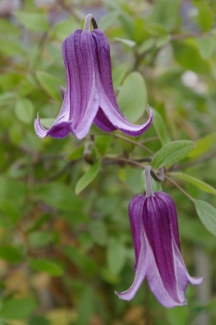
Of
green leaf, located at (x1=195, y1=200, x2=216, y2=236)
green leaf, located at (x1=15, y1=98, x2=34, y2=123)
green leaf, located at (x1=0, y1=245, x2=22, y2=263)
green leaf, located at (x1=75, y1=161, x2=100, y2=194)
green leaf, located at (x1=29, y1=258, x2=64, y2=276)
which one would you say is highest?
green leaf, located at (x1=15, y1=98, x2=34, y2=123)

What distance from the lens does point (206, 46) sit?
1008 millimetres

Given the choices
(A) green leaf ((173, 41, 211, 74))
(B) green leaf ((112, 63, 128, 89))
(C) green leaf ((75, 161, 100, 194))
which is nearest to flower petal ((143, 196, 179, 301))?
(C) green leaf ((75, 161, 100, 194))

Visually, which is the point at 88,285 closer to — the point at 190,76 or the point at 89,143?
the point at 89,143

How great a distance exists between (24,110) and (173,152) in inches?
13.6

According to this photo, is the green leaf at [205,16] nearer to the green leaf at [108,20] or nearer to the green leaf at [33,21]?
the green leaf at [108,20]

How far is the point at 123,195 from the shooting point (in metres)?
1.50

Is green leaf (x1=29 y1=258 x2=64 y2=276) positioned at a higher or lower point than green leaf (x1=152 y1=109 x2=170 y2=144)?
lower

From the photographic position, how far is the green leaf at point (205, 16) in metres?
1.01

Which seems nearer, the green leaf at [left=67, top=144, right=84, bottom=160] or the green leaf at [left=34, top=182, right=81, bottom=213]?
the green leaf at [left=67, top=144, right=84, bottom=160]

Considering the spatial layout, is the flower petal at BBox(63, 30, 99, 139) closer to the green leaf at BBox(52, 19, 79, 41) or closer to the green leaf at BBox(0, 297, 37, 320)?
the green leaf at BBox(52, 19, 79, 41)

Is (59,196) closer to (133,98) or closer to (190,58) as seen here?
(133,98)

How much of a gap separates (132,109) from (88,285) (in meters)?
0.70

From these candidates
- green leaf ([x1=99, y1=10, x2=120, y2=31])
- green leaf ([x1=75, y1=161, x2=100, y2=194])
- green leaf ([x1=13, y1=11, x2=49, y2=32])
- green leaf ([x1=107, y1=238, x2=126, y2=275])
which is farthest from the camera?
green leaf ([x1=107, y1=238, x2=126, y2=275])

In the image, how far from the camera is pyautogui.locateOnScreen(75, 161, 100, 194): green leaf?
32.8 inches
